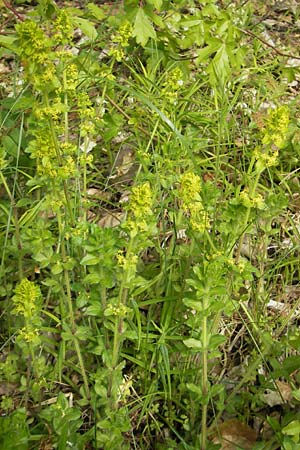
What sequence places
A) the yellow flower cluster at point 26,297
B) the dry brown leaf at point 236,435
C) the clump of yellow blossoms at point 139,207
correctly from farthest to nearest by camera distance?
the dry brown leaf at point 236,435, the yellow flower cluster at point 26,297, the clump of yellow blossoms at point 139,207

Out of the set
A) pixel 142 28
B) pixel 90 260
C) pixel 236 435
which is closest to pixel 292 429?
pixel 236 435

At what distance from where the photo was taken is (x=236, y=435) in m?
1.95

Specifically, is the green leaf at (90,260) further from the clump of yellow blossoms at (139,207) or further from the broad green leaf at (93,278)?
the clump of yellow blossoms at (139,207)

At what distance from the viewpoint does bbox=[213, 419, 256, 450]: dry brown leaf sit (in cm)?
193

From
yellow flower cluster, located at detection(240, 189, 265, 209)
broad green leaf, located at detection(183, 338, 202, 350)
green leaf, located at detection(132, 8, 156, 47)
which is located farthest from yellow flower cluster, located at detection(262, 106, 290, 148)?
green leaf, located at detection(132, 8, 156, 47)

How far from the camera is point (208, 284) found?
64.1 inches

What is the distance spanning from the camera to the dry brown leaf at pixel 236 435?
1927 millimetres

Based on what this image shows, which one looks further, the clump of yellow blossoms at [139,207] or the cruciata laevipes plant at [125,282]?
the cruciata laevipes plant at [125,282]

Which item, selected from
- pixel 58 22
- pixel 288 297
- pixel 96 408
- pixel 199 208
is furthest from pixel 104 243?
pixel 288 297

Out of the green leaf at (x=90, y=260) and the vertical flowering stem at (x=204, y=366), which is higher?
the green leaf at (x=90, y=260)

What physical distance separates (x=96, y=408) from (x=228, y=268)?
0.58 metres

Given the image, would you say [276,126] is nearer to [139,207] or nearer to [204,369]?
[139,207]

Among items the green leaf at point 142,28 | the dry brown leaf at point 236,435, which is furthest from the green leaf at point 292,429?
the green leaf at point 142,28

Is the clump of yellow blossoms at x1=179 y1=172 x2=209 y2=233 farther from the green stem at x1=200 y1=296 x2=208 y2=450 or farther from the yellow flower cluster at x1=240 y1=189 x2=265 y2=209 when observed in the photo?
the green stem at x1=200 y1=296 x2=208 y2=450
